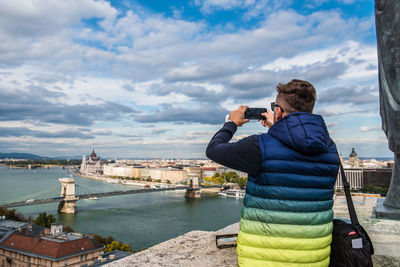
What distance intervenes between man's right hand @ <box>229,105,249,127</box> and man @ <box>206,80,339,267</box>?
0.32ft

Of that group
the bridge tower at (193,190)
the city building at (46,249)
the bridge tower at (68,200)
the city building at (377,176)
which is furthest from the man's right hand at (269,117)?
the city building at (377,176)

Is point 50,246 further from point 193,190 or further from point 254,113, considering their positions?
point 193,190

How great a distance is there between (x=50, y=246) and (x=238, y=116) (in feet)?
30.4

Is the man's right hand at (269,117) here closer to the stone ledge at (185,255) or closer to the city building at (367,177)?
the stone ledge at (185,255)

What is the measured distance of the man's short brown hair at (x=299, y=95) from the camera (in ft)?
1.91

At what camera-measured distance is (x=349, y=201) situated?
60cm

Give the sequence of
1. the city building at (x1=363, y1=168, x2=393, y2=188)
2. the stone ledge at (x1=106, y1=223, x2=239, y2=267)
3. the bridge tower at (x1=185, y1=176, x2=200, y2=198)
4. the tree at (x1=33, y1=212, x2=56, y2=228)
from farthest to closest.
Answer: the bridge tower at (x1=185, y1=176, x2=200, y2=198) < the city building at (x1=363, y1=168, x2=393, y2=188) < the tree at (x1=33, y1=212, x2=56, y2=228) < the stone ledge at (x1=106, y1=223, x2=239, y2=267)

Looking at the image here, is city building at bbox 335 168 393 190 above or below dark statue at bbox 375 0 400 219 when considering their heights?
below

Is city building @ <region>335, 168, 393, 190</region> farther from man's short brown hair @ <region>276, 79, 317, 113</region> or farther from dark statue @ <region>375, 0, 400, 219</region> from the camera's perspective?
man's short brown hair @ <region>276, 79, 317, 113</region>

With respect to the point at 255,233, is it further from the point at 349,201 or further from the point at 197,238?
the point at 197,238

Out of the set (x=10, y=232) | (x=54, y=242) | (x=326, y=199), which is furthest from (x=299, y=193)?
(x=10, y=232)

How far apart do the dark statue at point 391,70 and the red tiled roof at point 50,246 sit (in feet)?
27.2

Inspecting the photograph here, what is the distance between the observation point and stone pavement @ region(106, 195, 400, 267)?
0.85 metres

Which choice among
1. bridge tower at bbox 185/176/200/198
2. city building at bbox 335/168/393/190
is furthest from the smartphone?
city building at bbox 335/168/393/190
